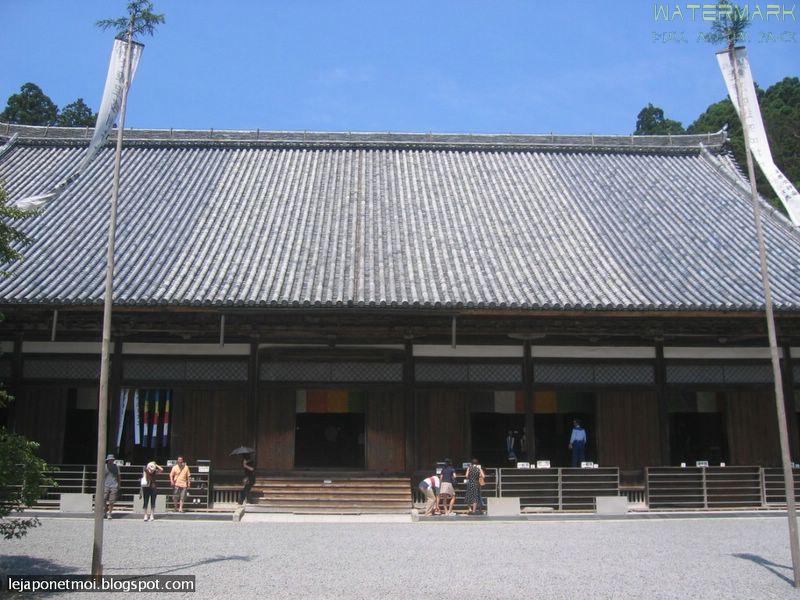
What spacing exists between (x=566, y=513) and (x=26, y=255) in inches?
492

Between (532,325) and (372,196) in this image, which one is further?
(372,196)

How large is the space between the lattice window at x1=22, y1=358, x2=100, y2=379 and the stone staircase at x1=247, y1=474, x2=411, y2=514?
167 inches

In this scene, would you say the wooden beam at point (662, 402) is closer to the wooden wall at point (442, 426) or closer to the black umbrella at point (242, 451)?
the wooden wall at point (442, 426)

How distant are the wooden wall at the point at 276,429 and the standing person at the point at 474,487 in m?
3.74

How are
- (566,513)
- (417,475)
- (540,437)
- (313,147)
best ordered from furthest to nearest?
(313,147) < (540,437) < (417,475) < (566,513)

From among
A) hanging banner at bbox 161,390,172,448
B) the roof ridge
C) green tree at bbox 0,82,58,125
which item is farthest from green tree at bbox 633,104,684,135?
hanging banner at bbox 161,390,172,448

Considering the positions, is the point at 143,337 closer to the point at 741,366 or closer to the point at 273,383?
the point at 273,383

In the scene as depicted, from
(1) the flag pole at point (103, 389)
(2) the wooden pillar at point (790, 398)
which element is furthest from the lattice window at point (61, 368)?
(2) the wooden pillar at point (790, 398)

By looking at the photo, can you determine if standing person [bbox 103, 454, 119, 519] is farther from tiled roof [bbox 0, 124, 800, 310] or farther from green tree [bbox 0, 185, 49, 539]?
green tree [bbox 0, 185, 49, 539]

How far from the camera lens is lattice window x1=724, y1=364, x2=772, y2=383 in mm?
15789

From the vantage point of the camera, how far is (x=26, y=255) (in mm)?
16031

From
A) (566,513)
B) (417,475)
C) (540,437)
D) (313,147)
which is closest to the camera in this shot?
(566,513)

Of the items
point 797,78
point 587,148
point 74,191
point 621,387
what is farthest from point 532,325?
point 797,78

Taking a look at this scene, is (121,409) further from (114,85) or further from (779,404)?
(779,404)
